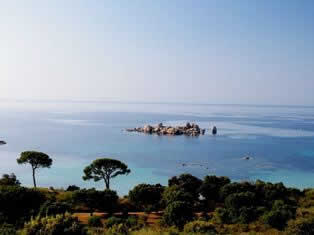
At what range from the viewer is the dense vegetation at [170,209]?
17172mm

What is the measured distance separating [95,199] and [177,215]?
7.47 meters

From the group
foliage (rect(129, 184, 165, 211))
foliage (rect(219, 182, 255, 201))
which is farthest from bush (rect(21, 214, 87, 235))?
foliage (rect(219, 182, 255, 201))

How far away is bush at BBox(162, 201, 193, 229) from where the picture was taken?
69.0ft

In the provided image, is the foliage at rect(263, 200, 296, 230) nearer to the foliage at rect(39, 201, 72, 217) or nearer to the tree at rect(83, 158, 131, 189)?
the foliage at rect(39, 201, 72, 217)

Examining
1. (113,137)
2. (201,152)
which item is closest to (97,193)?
(201,152)

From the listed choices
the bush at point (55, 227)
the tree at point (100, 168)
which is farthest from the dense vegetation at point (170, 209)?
the tree at point (100, 168)

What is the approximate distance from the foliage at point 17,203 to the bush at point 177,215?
861cm

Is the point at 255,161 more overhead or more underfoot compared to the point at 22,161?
more underfoot

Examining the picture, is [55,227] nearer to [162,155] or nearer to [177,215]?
[177,215]

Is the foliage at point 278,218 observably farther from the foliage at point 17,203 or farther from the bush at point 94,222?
the foliage at point 17,203

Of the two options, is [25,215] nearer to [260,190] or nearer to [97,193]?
[97,193]

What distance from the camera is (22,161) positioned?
35031mm

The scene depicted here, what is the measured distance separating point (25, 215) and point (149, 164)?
41.3 metres

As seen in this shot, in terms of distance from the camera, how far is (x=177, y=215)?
21172mm
